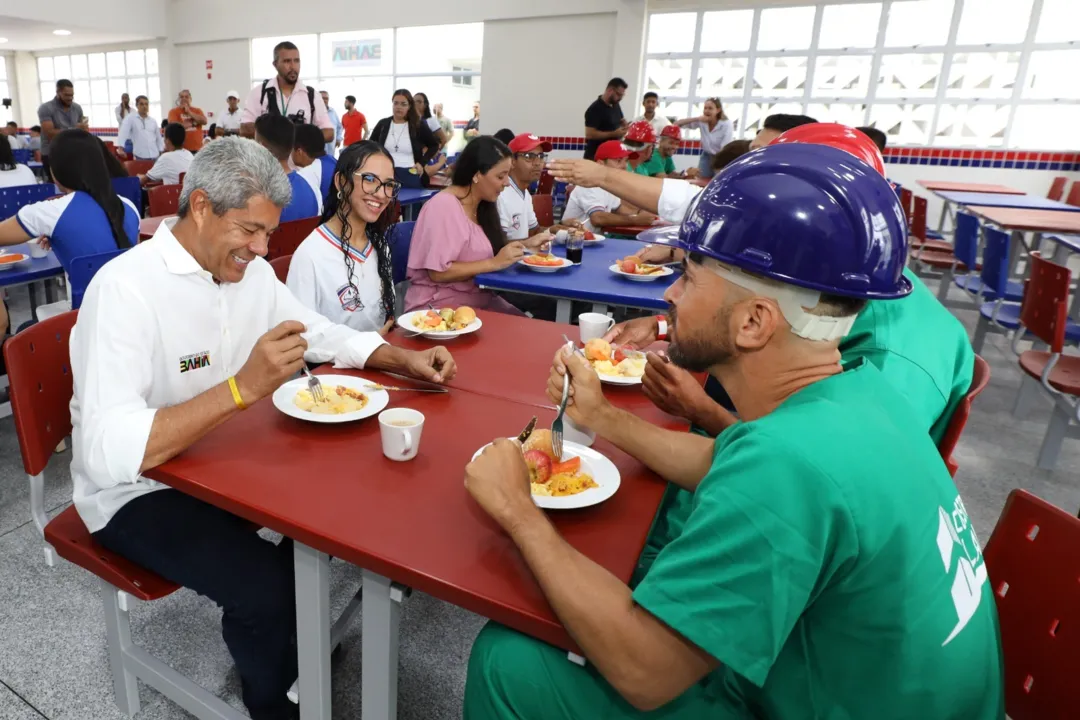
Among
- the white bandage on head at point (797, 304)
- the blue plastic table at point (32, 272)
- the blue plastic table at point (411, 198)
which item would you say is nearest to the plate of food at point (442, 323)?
the white bandage on head at point (797, 304)

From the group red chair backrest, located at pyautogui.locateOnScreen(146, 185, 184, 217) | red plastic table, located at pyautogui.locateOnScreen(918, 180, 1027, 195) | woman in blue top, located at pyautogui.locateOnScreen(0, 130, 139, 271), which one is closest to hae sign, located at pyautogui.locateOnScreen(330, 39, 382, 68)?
red chair backrest, located at pyautogui.locateOnScreen(146, 185, 184, 217)

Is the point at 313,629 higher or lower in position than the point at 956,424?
lower

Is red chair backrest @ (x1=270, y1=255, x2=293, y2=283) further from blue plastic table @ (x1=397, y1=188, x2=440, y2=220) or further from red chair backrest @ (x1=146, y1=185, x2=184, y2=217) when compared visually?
blue plastic table @ (x1=397, y1=188, x2=440, y2=220)

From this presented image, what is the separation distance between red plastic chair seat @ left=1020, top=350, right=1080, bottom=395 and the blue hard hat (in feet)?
8.37

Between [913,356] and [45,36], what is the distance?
1862 cm

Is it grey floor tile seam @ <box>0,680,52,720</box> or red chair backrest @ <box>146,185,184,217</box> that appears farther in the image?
red chair backrest @ <box>146,185,184,217</box>

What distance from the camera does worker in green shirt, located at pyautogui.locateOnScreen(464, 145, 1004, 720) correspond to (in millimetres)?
772

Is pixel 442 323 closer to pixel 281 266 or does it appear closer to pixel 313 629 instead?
pixel 281 266

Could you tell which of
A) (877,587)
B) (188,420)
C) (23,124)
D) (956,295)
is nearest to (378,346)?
(188,420)

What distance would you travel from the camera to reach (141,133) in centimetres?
998

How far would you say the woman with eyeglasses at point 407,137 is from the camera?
7152 millimetres

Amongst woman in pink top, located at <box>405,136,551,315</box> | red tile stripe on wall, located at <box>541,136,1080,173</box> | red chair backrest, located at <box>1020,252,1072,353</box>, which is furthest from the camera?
red tile stripe on wall, located at <box>541,136,1080,173</box>

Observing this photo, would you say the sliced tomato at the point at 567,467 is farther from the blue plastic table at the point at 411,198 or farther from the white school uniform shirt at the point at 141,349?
the blue plastic table at the point at 411,198

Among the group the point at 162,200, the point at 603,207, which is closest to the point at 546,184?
the point at 603,207
